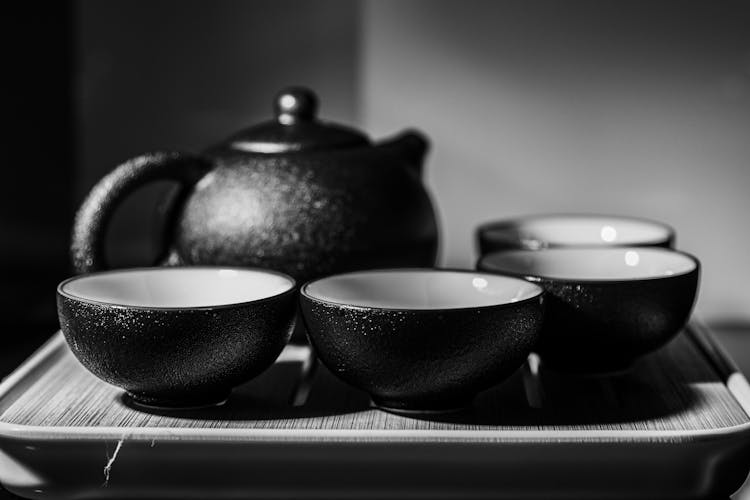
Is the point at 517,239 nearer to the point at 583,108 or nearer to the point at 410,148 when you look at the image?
the point at 410,148

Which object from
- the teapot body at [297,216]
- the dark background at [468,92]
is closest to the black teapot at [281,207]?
the teapot body at [297,216]

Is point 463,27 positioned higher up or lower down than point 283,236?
higher up

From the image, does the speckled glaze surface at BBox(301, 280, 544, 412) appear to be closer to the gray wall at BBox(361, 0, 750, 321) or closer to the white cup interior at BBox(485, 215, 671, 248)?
the white cup interior at BBox(485, 215, 671, 248)

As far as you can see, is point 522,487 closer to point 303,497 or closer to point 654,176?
point 303,497

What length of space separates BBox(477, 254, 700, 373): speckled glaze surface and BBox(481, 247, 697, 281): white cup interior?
6 cm

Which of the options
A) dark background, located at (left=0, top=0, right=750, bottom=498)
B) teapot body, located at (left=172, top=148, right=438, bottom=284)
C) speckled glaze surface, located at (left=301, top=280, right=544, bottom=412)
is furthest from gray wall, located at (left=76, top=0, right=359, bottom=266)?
speckled glaze surface, located at (left=301, top=280, right=544, bottom=412)

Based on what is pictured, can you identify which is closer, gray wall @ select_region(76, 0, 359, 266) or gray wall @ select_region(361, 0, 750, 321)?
gray wall @ select_region(361, 0, 750, 321)

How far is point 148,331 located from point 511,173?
0.66m

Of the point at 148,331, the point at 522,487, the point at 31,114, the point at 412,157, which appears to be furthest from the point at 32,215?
the point at 522,487

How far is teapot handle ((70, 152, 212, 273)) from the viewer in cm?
74

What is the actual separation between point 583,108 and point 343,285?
0.56m

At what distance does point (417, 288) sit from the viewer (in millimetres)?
670

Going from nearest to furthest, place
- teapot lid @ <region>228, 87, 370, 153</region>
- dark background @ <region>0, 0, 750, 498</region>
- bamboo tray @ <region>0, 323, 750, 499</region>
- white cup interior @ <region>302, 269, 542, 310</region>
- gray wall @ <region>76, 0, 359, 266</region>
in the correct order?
1. bamboo tray @ <region>0, 323, 750, 499</region>
2. white cup interior @ <region>302, 269, 542, 310</region>
3. teapot lid @ <region>228, 87, 370, 153</region>
4. dark background @ <region>0, 0, 750, 498</region>
5. gray wall @ <region>76, 0, 359, 266</region>

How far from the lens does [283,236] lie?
0.73 meters
